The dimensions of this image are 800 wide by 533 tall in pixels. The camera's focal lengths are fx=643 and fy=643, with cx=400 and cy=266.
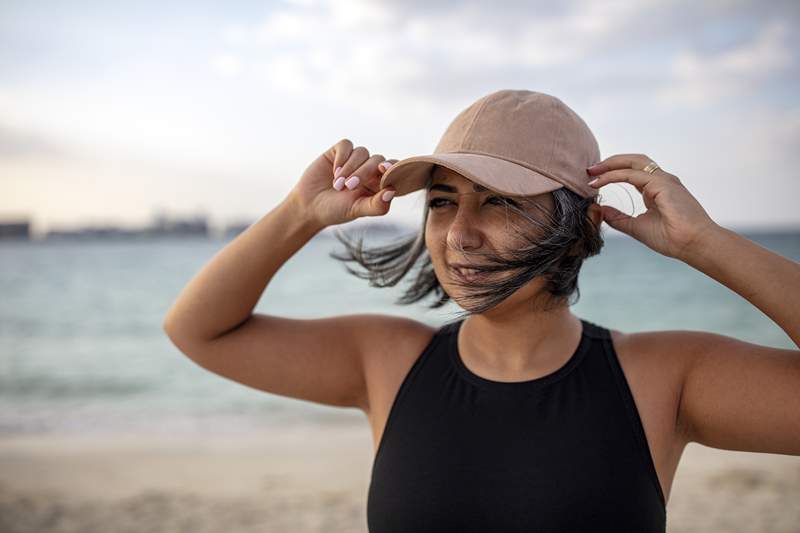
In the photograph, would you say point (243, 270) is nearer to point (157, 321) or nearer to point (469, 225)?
point (469, 225)

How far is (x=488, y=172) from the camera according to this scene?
4.77 ft

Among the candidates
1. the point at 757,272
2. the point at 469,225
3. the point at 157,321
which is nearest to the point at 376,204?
the point at 469,225

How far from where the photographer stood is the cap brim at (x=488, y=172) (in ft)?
4.71

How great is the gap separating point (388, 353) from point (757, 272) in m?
0.91

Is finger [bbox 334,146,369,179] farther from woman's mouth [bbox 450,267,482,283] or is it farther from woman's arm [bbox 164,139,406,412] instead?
woman's mouth [bbox 450,267,482,283]

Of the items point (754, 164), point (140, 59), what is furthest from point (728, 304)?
point (140, 59)

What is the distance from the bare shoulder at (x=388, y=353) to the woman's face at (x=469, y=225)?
24 cm

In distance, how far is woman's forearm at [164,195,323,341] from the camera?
1750 millimetres

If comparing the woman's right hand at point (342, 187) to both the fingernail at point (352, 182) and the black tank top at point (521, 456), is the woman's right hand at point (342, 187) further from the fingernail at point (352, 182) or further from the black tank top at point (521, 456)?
the black tank top at point (521, 456)

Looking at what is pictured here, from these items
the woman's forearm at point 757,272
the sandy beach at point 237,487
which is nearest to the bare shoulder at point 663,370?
the woman's forearm at point 757,272

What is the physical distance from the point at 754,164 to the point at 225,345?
49.3ft

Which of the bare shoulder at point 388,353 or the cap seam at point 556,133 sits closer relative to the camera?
the cap seam at point 556,133

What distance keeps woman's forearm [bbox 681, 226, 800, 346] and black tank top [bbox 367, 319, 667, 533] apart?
1.12 feet

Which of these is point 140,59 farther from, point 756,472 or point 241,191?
point 756,472
